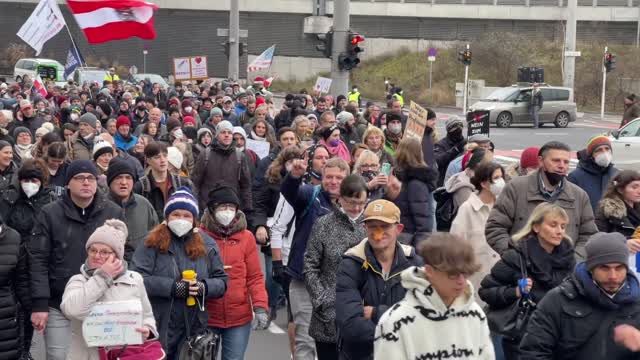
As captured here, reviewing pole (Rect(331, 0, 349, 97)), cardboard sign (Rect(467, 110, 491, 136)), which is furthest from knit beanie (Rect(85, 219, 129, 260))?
pole (Rect(331, 0, 349, 97))

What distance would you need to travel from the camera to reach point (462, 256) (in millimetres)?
4559

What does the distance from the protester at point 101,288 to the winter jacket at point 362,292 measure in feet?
4.10

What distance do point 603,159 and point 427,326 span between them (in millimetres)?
5493

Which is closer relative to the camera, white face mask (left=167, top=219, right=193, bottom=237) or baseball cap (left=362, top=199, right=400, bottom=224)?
baseball cap (left=362, top=199, right=400, bottom=224)

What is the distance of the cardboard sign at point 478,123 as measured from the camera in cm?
1534

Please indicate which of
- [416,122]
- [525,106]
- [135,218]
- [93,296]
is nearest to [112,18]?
[416,122]

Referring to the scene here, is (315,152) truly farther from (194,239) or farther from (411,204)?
(194,239)

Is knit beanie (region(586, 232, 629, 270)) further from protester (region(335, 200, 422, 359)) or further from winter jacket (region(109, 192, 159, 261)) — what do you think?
winter jacket (region(109, 192, 159, 261))

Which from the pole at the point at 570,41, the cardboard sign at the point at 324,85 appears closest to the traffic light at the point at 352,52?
the cardboard sign at the point at 324,85

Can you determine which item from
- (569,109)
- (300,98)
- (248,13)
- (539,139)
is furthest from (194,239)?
(248,13)

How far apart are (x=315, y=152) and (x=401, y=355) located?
4.80 metres

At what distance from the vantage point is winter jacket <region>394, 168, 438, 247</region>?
9.17 meters

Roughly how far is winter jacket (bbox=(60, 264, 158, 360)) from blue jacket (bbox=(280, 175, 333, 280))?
1721 millimetres

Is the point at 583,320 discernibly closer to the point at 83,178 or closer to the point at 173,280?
the point at 173,280
